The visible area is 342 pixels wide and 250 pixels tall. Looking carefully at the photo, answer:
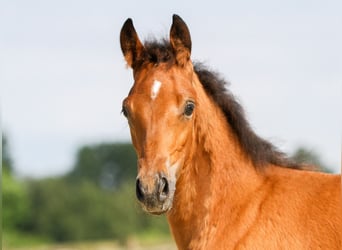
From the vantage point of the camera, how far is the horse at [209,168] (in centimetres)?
778

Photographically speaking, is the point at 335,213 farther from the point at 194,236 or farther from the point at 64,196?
the point at 64,196

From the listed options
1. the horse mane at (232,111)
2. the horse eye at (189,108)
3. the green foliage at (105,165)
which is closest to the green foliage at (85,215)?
the green foliage at (105,165)

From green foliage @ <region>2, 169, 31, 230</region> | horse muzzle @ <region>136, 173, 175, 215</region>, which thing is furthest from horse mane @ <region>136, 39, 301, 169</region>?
green foliage @ <region>2, 169, 31, 230</region>

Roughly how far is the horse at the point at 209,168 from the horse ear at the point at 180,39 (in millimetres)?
11

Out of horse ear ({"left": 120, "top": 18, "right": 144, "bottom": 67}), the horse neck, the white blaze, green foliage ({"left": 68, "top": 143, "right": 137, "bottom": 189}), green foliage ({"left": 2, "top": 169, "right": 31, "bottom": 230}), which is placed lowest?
green foliage ({"left": 68, "top": 143, "right": 137, "bottom": 189})

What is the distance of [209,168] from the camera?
27.3 feet

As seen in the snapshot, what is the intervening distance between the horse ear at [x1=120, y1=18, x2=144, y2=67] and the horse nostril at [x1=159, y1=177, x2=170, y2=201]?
1588mm

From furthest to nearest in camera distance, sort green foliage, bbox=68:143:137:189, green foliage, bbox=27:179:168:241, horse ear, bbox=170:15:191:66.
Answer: green foliage, bbox=68:143:137:189, green foliage, bbox=27:179:168:241, horse ear, bbox=170:15:191:66

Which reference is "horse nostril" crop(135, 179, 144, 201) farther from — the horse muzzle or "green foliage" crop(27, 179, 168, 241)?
"green foliage" crop(27, 179, 168, 241)

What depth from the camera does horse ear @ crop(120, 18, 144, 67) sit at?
8.55 meters

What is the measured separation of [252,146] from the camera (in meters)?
8.51

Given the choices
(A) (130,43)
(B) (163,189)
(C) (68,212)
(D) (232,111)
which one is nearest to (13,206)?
(C) (68,212)

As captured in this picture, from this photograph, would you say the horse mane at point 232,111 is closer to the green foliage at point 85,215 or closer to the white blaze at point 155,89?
the white blaze at point 155,89

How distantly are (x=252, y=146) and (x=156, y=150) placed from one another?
1303 mm
